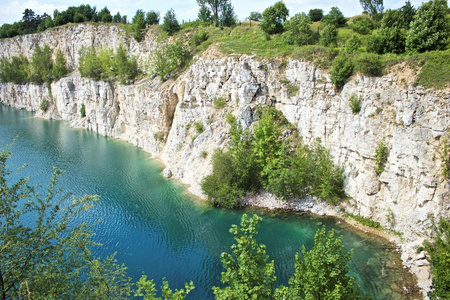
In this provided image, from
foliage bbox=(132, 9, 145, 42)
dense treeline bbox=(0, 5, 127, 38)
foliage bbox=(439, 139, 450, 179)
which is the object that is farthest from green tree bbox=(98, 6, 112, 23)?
foliage bbox=(439, 139, 450, 179)

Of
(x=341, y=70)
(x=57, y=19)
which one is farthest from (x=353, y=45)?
(x=57, y=19)

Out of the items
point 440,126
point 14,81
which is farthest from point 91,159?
point 14,81

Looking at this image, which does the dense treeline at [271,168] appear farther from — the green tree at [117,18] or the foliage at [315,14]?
the green tree at [117,18]

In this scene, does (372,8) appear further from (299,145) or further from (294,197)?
(294,197)

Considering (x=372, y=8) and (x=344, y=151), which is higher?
(x=372, y=8)

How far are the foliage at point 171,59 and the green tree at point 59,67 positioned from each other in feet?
134

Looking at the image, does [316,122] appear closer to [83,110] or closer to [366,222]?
[366,222]

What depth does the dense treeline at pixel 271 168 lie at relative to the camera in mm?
32938

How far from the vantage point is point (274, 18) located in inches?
2002

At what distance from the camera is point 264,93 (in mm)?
40938

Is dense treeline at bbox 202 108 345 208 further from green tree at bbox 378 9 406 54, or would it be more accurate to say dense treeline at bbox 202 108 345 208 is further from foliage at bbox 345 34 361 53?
green tree at bbox 378 9 406 54

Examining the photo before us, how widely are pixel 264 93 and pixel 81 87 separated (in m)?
50.5

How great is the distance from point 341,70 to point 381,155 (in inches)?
375

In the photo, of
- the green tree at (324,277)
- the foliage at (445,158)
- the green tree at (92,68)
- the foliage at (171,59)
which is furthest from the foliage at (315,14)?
the green tree at (324,277)
